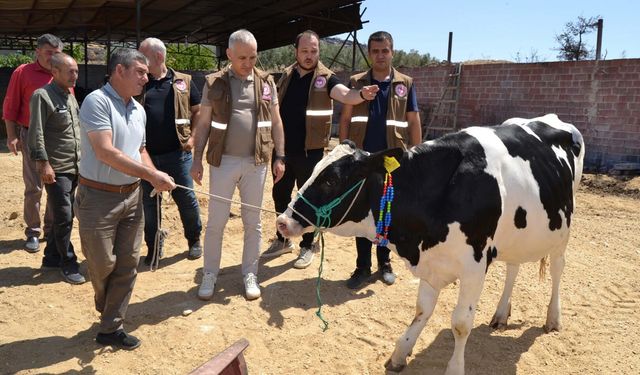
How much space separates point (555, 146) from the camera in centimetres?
356

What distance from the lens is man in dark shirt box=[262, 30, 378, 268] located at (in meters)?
4.38

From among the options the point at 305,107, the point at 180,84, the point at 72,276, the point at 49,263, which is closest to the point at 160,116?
the point at 180,84

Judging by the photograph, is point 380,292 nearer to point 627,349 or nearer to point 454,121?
point 627,349

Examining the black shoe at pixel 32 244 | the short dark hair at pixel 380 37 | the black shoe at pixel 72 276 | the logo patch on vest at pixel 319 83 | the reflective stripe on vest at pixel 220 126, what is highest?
the short dark hair at pixel 380 37

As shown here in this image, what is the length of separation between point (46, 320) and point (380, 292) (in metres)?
2.60

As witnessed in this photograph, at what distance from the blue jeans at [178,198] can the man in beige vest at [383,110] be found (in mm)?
1580

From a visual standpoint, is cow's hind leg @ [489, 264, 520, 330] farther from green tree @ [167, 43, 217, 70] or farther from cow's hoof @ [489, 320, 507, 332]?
green tree @ [167, 43, 217, 70]

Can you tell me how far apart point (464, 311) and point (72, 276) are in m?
3.29

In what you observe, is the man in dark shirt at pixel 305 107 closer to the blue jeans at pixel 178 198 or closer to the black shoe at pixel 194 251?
the blue jeans at pixel 178 198

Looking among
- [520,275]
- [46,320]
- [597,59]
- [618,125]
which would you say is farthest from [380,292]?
[597,59]

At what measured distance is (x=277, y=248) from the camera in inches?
206

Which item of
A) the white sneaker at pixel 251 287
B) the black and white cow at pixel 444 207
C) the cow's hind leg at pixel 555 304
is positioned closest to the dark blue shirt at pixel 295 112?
the white sneaker at pixel 251 287

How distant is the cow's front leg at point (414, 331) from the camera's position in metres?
3.14

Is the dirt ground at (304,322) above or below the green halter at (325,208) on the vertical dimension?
below
